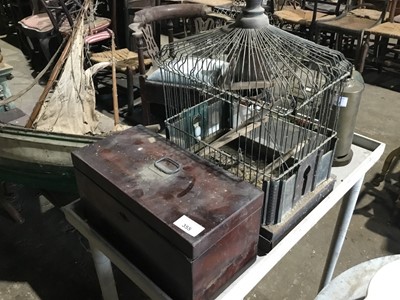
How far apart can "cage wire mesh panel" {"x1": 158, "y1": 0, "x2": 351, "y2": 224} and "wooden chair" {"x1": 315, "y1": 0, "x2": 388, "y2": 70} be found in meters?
2.62

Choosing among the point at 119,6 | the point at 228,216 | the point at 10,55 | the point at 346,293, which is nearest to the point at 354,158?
the point at 346,293

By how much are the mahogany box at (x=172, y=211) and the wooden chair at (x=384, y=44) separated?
9.73 ft

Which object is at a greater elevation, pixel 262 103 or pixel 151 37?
pixel 262 103

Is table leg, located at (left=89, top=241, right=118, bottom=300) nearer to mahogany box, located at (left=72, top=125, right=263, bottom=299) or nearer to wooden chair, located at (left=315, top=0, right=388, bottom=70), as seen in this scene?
mahogany box, located at (left=72, top=125, right=263, bottom=299)

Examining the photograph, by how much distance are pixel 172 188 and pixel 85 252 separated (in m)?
1.34

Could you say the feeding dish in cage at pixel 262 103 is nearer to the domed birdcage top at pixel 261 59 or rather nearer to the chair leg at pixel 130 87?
the domed birdcage top at pixel 261 59

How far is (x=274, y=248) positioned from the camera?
91 centimetres

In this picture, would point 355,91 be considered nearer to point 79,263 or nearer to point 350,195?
point 350,195

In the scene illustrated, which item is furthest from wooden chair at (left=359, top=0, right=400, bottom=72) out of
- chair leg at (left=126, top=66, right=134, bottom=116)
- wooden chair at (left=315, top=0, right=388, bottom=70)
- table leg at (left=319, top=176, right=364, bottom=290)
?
table leg at (left=319, top=176, right=364, bottom=290)

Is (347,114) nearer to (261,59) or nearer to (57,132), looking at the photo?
(261,59)

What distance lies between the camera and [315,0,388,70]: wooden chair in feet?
11.1

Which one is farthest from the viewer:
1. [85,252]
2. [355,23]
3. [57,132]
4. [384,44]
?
[384,44]

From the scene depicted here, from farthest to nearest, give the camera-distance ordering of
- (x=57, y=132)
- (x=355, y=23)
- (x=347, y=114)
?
(x=355, y=23)
(x=57, y=132)
(x=347, y=114)

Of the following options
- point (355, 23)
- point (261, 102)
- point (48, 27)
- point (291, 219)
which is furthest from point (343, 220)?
point (48, 27)
